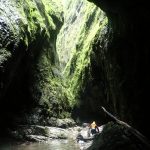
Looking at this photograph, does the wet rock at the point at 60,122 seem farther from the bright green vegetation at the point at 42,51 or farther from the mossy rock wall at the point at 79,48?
the mossy rock wall at the point at 79,48

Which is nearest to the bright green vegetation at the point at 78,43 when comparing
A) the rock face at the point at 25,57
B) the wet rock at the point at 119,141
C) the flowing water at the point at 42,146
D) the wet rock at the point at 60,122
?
the rock face at the point at 25,57

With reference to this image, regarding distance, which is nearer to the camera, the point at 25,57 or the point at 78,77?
the point at 25,57

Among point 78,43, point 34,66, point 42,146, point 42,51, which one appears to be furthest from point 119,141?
point 78,43

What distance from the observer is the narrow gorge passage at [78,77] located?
1030 centimetres

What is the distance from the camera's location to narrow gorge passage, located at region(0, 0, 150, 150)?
1030cm

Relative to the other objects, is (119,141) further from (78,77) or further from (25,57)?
(78,77)

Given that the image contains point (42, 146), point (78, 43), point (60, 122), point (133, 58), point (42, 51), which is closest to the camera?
point (133, 58)

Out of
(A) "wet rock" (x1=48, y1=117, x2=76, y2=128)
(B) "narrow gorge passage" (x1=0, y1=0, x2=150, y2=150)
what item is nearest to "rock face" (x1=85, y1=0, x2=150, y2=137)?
(B) "narrow gorge passage" (x1=0, y1=0, x2=150, y2=150)

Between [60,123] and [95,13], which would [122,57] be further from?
[95,13]

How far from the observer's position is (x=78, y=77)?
1387 inches

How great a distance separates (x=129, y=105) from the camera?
1235cm

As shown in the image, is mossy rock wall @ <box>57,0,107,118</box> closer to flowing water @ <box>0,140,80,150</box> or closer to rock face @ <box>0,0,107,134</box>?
rock face @ <box>0,0,107,134</box>

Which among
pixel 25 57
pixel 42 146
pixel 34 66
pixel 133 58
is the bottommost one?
pixel 42 146

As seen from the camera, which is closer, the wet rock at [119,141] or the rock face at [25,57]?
the wet rock at [119,141]
